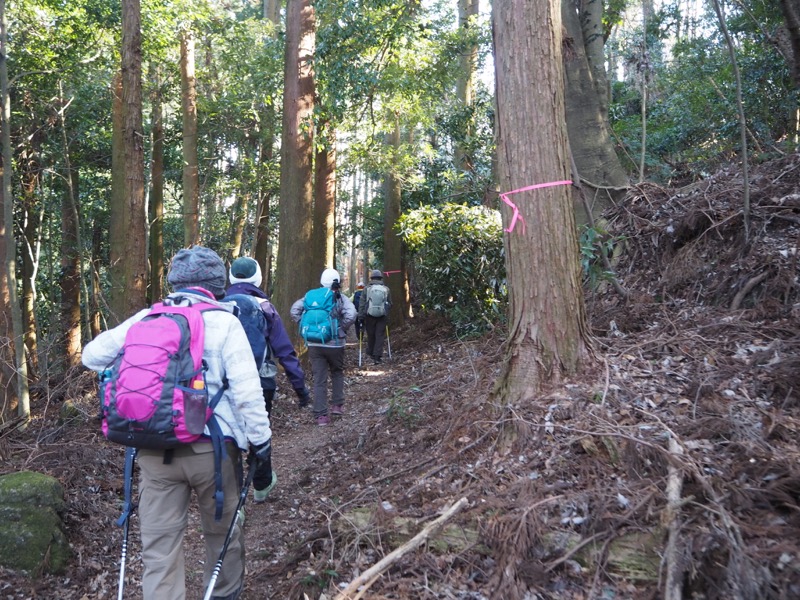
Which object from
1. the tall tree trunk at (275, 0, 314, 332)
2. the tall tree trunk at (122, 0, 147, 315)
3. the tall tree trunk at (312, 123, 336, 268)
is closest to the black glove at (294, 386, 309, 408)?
the tall tree trunk at (122, 0, 147, 315)

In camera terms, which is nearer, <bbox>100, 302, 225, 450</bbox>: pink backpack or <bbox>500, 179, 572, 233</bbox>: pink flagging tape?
<bbox>100, 302, 225, 450</bbox>: pink backpack

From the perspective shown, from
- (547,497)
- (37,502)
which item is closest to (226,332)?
(547,497)

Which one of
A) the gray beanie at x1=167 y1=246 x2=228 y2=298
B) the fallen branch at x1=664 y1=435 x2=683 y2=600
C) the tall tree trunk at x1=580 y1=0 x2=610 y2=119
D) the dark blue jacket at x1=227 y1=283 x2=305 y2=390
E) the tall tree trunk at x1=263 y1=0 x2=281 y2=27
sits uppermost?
the tall tree trunk at x1=263 y1=0 x2=281 y2=27

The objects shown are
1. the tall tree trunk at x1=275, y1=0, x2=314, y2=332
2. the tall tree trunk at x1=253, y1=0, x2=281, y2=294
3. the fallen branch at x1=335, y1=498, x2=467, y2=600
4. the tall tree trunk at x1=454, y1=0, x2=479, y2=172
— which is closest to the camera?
the fallen branch at x1=335, y1=498, x2=467, y2=600

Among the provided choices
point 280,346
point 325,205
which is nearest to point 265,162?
point 325,205

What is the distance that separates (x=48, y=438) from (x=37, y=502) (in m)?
2.31

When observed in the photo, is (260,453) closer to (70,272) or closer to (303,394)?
(303,394)

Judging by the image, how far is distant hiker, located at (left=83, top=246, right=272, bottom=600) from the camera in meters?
3.74

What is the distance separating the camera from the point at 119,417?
346cm

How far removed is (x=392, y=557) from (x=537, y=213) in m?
2.85

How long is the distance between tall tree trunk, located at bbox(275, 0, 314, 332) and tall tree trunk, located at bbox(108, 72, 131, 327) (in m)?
2.83

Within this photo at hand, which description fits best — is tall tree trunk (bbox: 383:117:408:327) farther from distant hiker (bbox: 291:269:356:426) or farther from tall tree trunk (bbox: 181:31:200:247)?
distant hiker (bbox: 291:269:356:426)

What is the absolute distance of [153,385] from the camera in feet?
11.3

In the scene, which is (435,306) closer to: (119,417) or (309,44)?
(309,44)
